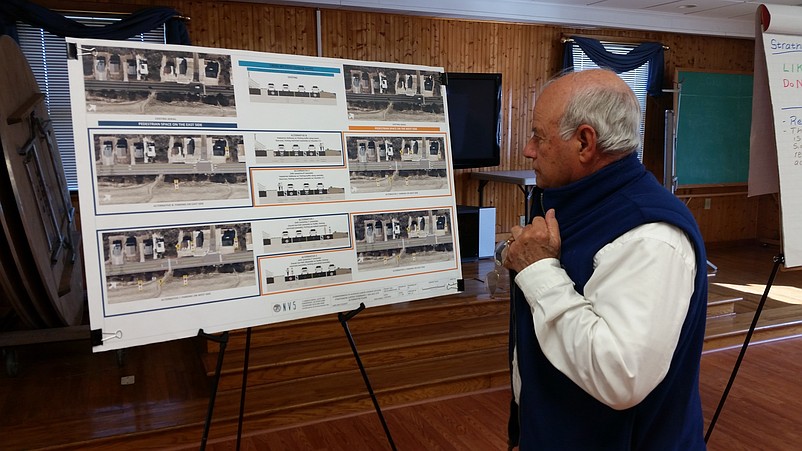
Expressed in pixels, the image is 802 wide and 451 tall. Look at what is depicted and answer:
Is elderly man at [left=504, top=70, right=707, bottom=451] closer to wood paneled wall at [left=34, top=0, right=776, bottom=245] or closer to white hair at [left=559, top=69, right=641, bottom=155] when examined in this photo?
white hair at [left=559, top=69, right=641, bottom=155]

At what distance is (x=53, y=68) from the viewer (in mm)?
4625

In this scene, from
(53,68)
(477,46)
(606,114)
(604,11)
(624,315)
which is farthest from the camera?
(604,11)

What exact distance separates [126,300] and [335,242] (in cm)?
60

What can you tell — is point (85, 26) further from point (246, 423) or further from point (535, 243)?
point (535, 243)

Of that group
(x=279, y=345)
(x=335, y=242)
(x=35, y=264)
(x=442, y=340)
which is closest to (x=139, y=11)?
(x=35, y=264)

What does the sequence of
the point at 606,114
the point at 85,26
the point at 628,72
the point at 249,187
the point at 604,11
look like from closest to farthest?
1. the point at 606,114
2. the point at 249,187
3. the point at 85,26
4. the point at 604,11
5. the point at 628,72

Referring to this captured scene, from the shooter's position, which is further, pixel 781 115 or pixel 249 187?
pixel 781 115

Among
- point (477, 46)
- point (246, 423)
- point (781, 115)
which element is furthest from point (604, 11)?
point (246, 423)

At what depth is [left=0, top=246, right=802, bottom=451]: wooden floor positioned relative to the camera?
8.66ft

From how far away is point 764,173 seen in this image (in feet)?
7.85

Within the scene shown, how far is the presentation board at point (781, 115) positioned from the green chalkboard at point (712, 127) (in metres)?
4.14

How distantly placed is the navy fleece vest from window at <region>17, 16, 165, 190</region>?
15.1ft

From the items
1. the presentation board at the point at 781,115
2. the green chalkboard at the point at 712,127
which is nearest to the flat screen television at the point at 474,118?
the green chalkboard at the point at 712,127

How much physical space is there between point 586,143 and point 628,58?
5.86m
